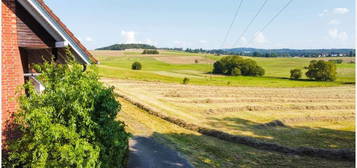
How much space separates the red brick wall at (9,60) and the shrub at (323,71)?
88111mm

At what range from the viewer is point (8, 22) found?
10.4 m

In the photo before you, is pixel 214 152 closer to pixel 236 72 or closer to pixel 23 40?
pixel 23 40

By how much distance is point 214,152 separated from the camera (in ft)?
61.0

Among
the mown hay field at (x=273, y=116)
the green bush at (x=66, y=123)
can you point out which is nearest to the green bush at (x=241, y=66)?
the mown hay field at (x=273, y=116)

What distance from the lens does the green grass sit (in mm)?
16922

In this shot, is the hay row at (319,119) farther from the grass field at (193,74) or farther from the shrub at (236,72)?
the shrub at (236,72)

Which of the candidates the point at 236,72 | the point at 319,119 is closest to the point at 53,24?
the point at 319,119

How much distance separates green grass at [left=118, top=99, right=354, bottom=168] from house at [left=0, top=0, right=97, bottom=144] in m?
8.72

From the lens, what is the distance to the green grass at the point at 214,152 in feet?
55.5

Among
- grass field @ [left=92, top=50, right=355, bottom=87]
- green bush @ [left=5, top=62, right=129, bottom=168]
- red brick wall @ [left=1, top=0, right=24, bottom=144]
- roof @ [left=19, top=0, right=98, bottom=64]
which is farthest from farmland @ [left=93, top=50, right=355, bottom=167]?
grass field @ [left=92, top=50, right=355, bottom=87]

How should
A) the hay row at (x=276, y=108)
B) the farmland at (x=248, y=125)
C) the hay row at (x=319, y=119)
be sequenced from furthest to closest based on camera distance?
1. the hay row at (x=276, y=108)
2. the hay row at (x=319, y=119)
3. the farmland at (x=248, y=125)

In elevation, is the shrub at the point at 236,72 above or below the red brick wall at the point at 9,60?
below

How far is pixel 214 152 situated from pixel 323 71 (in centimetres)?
7842

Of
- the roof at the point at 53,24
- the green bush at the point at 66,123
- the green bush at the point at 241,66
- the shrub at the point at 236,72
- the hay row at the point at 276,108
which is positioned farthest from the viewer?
the green bush at the point at 241,66
